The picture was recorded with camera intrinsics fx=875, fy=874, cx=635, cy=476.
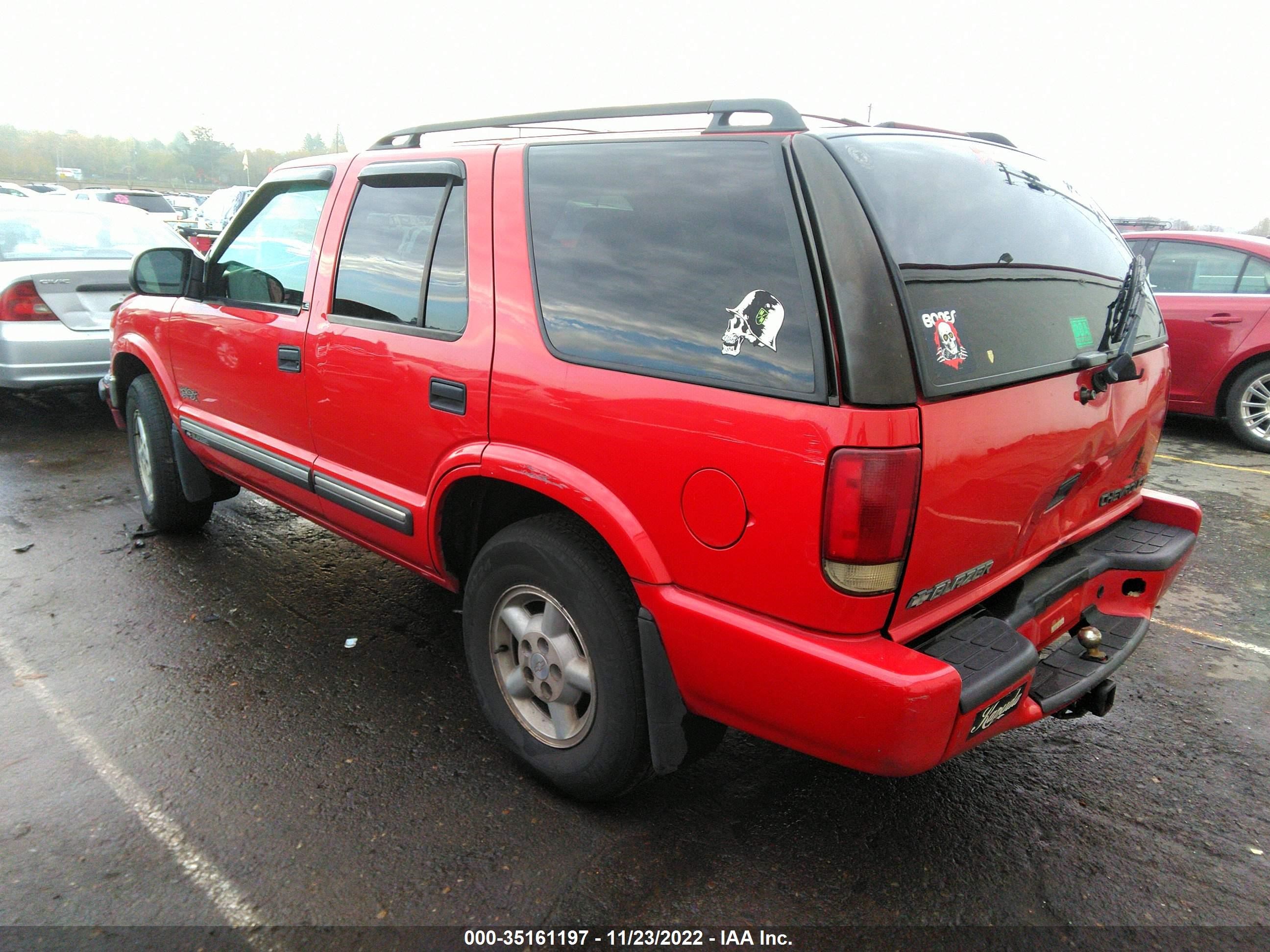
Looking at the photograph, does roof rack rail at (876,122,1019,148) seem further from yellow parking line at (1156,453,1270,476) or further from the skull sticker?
yellow parking line at (1156,453,1270,476)

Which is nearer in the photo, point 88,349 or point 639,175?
point 639,175

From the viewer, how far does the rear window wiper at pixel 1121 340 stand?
2.35m

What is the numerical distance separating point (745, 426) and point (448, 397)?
109 centimetres

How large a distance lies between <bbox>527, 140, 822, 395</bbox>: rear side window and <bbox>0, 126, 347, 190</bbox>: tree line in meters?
74.6

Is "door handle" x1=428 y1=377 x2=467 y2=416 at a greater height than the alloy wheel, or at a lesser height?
greater

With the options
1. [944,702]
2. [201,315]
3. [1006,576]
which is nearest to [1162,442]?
[1006,576]

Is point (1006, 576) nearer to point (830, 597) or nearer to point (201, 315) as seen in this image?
point (830, 597)

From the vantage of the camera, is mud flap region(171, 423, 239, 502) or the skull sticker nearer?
the skull sticker

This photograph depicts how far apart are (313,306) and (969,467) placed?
94.3 inches

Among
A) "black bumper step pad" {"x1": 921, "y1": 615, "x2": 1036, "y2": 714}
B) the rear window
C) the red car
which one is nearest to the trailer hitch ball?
"black bumper step pad" {"x1": 921, "y1": 615, "x2": 1036, "y2": 714}

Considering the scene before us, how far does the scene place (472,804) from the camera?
2.60 m

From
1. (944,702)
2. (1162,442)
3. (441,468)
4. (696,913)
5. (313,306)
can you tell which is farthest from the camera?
(1162,442)

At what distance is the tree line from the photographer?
253 feet

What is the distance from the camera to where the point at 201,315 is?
3.89m
